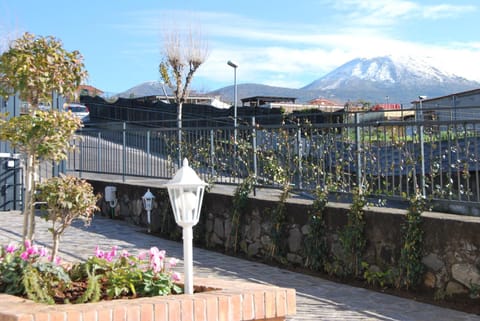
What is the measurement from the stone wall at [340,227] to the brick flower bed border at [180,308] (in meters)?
2.64

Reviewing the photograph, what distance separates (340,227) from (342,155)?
97 cm

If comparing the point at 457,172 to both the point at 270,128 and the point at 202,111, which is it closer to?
the point at 270,128

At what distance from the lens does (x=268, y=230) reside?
30.5 feet

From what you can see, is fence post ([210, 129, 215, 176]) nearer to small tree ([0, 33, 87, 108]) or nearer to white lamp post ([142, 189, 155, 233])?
white lamp post ([142, 189, 155, 233])

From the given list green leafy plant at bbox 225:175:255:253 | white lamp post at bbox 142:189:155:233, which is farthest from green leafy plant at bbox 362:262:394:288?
white lamp post at bbox 142:189:155:233

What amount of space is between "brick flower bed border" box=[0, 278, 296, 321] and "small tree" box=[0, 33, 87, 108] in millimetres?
1845

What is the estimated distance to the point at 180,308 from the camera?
440 centimetres

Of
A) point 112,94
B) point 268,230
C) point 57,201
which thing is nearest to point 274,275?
point 268,230

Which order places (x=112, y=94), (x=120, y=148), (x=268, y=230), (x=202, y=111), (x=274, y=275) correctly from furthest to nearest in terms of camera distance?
(x=112, y=94) → (x=202, y=111) → (x=120, y=148) → (x=268, y=230) → (x=274, y=275)

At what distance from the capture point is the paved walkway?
6406mm

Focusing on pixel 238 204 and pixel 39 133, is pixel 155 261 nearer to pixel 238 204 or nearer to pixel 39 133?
pixel 39 133

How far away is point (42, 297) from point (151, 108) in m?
36.4

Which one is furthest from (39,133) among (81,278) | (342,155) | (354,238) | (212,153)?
(212,153)

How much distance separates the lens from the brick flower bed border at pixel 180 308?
4.16m
